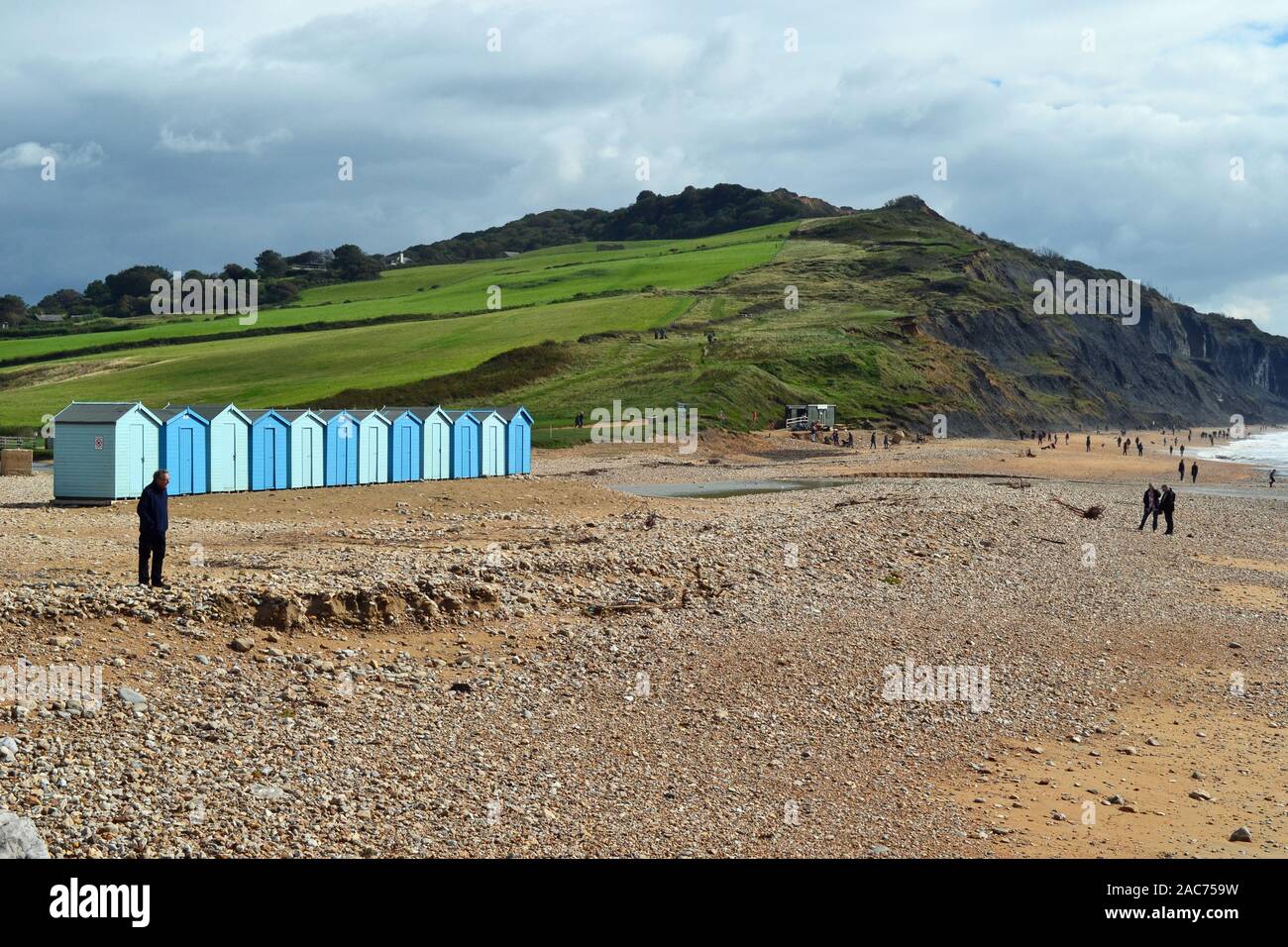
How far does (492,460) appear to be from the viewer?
159ft

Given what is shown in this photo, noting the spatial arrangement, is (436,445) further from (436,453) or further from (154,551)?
(154,551)

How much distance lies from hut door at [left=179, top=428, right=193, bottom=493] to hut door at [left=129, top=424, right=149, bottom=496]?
1.41m

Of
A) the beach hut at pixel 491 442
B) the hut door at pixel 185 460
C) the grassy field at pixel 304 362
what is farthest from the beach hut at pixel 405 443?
the grassy field at pixel 304 362

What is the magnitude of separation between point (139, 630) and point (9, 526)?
13.2 m

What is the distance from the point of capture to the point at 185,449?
34.4 meters

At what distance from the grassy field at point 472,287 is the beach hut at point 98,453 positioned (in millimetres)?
99893

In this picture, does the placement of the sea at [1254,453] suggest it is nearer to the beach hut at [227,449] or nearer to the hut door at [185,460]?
the beach hut at [227,449]

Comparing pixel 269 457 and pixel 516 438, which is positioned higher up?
pixel 516 438

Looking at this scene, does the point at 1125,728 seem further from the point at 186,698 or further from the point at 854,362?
the point at 854,362

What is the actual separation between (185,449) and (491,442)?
15660mm

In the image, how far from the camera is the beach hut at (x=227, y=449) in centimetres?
3531

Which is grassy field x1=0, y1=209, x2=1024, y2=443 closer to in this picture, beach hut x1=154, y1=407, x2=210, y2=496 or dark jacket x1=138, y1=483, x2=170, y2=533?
beach hut x1=154, y1=407, x2=210, y2=496

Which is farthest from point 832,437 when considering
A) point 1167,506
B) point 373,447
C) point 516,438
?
point 373,447

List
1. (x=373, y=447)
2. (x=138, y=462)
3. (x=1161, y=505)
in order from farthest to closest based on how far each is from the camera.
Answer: (x=373, y=447), (x=1161, y=505), (x=138, y=462)
